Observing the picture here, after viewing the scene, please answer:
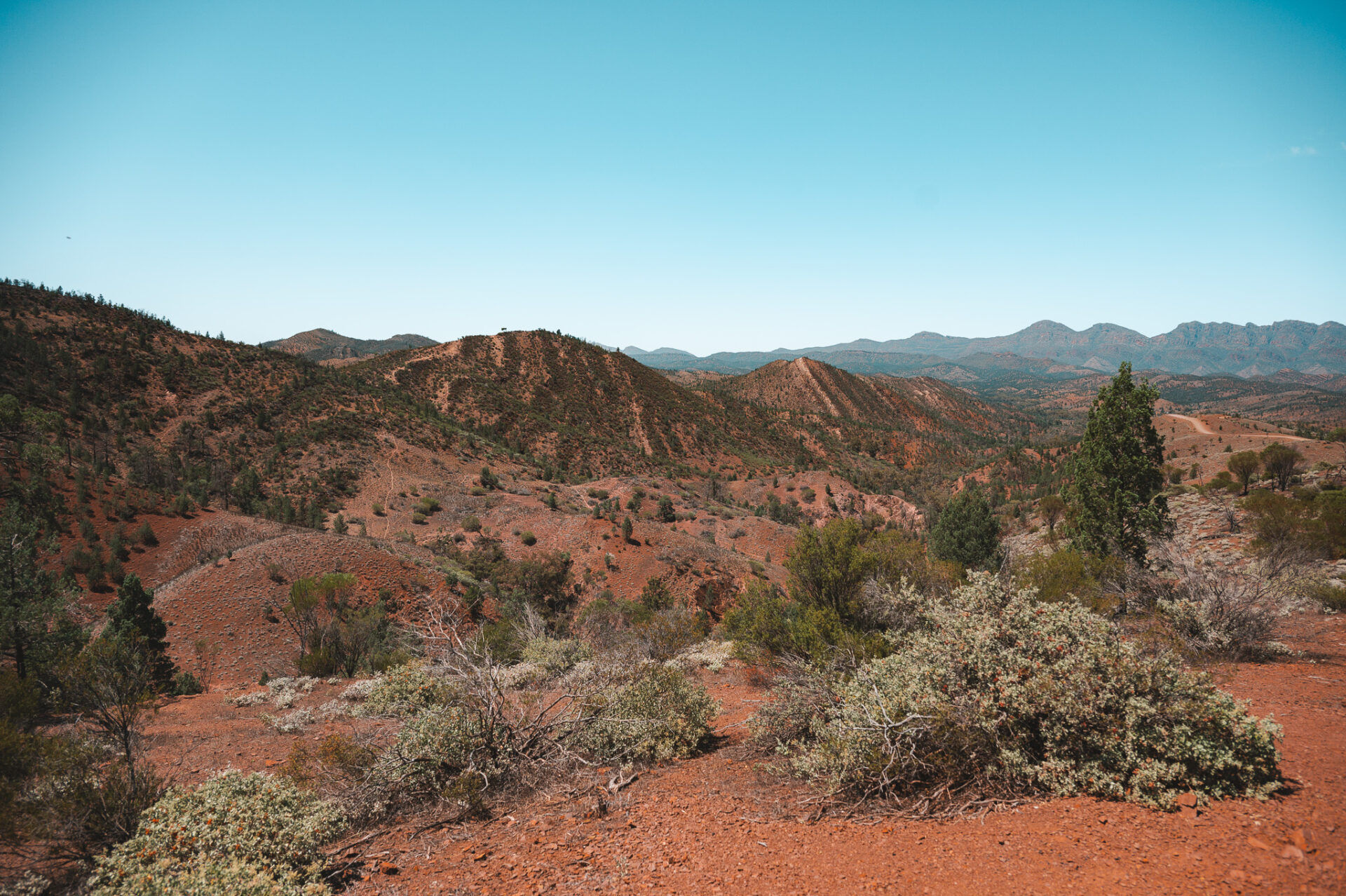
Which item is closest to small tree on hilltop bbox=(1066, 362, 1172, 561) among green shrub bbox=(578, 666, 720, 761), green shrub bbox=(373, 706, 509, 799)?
green shrub bbox=(578, 666, 720, 761)

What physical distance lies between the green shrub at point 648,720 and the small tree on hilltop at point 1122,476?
1334 centimetres

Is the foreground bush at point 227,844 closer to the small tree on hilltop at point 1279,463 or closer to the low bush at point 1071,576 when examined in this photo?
the low bush at point 1071,576

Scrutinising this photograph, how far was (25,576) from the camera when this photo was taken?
12.8 m

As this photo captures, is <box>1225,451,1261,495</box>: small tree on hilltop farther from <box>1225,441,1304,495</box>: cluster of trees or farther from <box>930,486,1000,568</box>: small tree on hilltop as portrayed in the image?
<box>930,486,1000,568</box>: small tree on hilltop

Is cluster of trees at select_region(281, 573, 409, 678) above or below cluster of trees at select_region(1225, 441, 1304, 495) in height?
below

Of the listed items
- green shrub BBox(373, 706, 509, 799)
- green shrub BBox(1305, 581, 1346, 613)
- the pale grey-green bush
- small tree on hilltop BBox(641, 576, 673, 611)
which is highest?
green shrub BBox(373, 706, 509, 799)

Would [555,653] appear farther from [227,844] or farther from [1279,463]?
[1279,463]

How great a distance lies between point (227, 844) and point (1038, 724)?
25.7 feet

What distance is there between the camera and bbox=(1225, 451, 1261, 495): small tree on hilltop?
86.8 feet

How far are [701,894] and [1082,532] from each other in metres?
16.4

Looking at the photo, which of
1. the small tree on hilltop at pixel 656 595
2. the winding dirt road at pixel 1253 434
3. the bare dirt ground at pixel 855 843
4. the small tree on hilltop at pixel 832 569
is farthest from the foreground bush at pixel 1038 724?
the winding dirt road at pixel 1253 434

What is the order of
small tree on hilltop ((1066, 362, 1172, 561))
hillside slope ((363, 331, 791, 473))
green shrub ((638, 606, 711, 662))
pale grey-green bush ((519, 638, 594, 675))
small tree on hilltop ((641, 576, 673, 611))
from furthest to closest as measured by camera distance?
hillside slope ((363, 331, 791, 473)), small tree on hilltop ((641, 576, 673, 611)), small tree on hilltop ((1066, 362, 1172, 561)), green shrub ((638, 606, 711, 662)), pale grey-green bush ((519, 638, 594, 675))

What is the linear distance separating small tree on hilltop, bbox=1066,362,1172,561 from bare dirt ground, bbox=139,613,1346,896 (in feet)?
27.1

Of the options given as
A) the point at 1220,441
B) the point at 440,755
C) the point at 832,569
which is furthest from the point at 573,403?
the point at 1220,441
